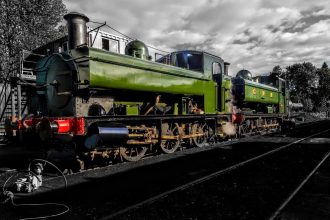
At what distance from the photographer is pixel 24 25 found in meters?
24.4

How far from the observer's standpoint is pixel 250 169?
6785mm

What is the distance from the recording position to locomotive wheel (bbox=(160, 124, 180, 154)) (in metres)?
9.05

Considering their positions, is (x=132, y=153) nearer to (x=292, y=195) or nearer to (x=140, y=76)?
(x=140, y=76)

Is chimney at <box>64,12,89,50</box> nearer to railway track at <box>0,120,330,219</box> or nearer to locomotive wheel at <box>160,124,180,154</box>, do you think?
locomotive wheel at <box>160,124,180,154</box>

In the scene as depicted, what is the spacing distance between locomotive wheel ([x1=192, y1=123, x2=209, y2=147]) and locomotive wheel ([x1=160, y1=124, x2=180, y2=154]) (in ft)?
3.20

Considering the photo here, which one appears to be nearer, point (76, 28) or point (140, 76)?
point (140, 76)

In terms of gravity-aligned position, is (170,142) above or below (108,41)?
below

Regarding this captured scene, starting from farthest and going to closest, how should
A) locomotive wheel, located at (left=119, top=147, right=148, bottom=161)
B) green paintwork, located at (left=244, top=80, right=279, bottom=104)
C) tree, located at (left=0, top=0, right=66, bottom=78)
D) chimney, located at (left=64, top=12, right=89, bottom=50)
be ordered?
tree, located at (left=0, top=0, right=66, bottom=78), green paintwork, located at (left=244, top=80, right=279, bottom=104), chimney, located at (left=64, top=12, right=89, bottom=50), locomotive wheel, located at (left=119, top=147, right=148, bottom=161)

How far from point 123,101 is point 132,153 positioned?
5.38 ft

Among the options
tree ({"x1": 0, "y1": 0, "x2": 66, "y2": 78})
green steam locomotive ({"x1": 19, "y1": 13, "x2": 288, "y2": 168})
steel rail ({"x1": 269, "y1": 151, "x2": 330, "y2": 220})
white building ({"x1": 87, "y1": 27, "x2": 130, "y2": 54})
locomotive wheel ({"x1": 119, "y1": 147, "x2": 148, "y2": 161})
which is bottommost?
steel rail ({"x1": 269, "y1": 151, "x2": 330, "y2": 220})

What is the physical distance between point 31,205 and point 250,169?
475 cm

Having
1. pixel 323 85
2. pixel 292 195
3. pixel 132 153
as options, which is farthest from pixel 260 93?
pixel 323 85

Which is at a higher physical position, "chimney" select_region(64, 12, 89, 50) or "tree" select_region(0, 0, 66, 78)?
"tree" select_region(0, 0, 66, 78)

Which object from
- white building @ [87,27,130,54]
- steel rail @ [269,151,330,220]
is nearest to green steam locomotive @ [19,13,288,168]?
steel rail @ [269,151,330,220]
